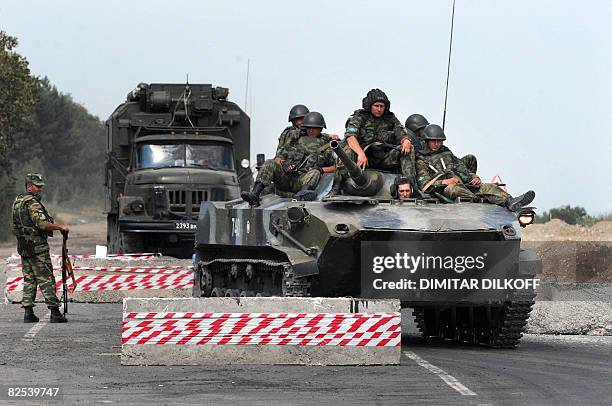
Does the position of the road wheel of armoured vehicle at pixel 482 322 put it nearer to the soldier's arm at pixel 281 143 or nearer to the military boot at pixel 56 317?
the soldier's arm at pixel 281 143

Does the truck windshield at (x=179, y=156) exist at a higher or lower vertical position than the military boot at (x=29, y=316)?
higher

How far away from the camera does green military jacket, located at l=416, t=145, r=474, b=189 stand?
18.1 metres

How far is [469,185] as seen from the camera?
59.1ft

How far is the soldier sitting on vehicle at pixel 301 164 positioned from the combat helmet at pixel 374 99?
0.81m

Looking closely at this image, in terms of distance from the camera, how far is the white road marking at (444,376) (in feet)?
40.9

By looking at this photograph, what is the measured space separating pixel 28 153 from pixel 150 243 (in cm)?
7029

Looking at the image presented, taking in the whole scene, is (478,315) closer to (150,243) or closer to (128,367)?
(128,367)

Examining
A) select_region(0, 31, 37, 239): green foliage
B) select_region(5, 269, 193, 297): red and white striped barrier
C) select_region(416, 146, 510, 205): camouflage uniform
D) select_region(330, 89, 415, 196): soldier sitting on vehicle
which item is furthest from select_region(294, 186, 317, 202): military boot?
select_region(0, 31, 37, 239): green foliage

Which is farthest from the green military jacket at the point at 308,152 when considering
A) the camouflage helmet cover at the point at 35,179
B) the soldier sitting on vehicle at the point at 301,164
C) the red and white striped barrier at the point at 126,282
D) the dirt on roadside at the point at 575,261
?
the dirt on roadside at the point at 575,261

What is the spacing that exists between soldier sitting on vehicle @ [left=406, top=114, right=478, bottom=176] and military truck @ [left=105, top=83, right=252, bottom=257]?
10.1 meters

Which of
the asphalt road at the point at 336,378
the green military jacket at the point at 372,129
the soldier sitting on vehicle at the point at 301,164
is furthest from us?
the soldier sitting on vehicle at the point at 301,164

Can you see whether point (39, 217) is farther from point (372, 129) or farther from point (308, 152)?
point (372, 129)

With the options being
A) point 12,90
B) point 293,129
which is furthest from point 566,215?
point 293,129

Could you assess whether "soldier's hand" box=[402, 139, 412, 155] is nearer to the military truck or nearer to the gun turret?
the gun turret
